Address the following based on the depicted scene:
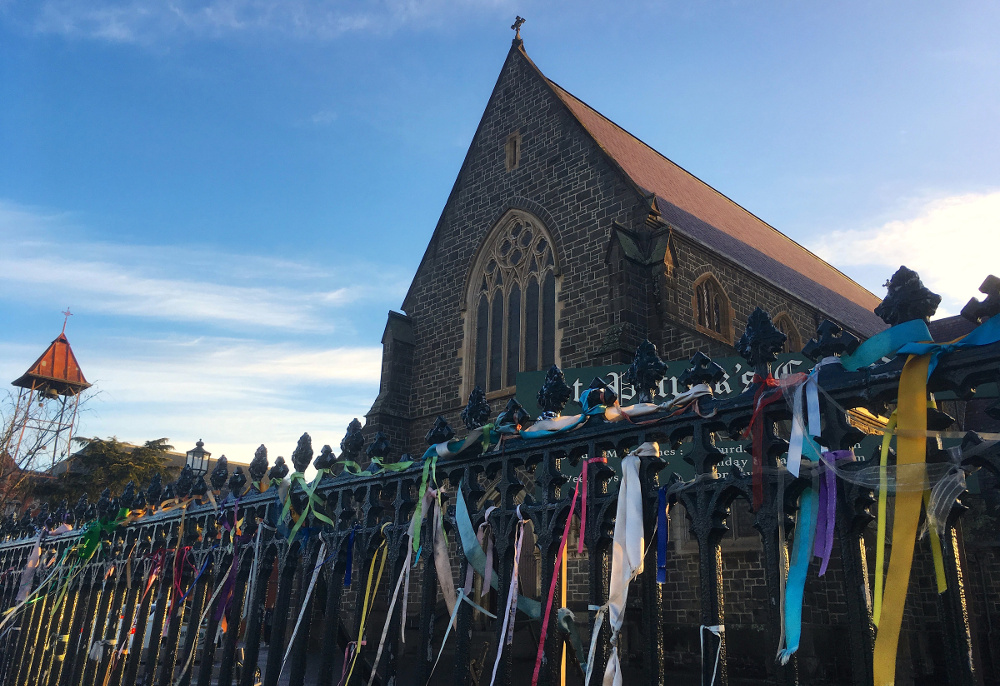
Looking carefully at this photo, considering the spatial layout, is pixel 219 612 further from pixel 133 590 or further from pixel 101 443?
pixel 101 443

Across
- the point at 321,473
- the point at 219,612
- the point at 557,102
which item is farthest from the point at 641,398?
the point at 557,102

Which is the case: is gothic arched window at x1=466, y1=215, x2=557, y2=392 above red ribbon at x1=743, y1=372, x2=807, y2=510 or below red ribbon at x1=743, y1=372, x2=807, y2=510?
above

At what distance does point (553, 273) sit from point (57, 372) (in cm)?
4880

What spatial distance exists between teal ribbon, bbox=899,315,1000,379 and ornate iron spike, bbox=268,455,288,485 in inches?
150

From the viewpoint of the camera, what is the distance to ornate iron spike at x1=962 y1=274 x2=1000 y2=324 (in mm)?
2424

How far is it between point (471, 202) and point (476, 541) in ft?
56.6

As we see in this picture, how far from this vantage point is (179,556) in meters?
5.42

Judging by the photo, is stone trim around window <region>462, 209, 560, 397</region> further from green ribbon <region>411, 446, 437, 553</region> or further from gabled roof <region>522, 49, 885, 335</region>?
green ribbon <region>411, 446, 437, 553</region>

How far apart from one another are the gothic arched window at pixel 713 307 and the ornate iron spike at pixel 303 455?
43.6 feet

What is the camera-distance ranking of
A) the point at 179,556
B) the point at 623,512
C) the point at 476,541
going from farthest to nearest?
the point at 179,556, the point at 476,541, the point at 623,512

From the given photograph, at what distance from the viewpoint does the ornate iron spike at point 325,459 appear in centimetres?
477

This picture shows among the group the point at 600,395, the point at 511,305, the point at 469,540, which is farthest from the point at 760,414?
the point at 511,305

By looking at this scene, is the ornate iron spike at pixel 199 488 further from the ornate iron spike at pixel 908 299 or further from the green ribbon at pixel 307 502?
the ornate iron spike at pixel 908 299

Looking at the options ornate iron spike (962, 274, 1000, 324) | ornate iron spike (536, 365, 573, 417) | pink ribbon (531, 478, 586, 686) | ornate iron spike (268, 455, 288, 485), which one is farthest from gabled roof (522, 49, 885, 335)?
ornate iron spike (962, 274, 1000, 324)
